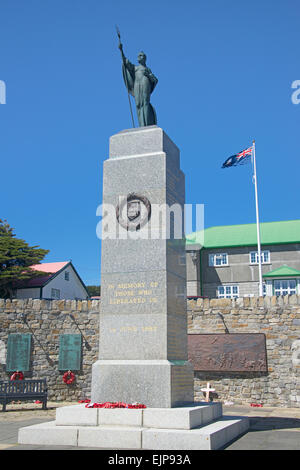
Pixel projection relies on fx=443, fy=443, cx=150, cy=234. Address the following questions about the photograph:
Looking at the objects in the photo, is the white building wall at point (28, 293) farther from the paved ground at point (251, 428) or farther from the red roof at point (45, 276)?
the paved ground at point (251, 428)

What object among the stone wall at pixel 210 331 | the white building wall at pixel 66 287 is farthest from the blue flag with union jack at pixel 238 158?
the white building wall at pixel 66 287

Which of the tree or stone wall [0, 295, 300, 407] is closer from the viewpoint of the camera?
stone wall [0, 295, 300, 407]

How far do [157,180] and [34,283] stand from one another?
25.7m

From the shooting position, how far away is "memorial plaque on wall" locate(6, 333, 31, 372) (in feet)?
52.3

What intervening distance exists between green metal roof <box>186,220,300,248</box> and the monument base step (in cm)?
2744

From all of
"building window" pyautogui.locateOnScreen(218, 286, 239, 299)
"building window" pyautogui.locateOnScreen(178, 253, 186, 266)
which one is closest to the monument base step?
"building window" pyautogui.locateOnScreen(178, 253, 186, 266)

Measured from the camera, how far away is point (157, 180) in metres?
8.77

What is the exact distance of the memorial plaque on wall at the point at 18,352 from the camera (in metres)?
15.9

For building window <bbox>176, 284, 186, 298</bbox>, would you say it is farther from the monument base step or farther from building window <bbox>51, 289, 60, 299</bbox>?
building window <bbox>51, 289, 60, 299</bbox>

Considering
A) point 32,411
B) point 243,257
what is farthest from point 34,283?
point 32,411

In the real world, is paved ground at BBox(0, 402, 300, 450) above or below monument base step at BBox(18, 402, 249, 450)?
below

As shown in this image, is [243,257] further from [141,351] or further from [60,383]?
[141,351]

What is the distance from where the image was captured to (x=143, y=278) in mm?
8367
